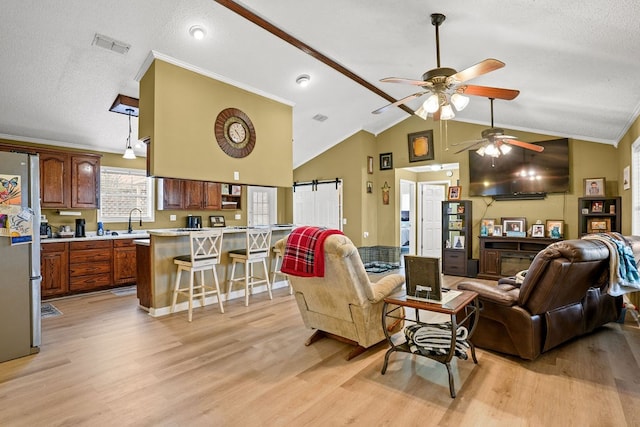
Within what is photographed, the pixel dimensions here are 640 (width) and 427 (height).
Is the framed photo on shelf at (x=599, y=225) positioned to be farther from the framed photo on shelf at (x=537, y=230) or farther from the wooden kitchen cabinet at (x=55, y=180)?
the wooden kitchen cabinet at (x=55, y=180)

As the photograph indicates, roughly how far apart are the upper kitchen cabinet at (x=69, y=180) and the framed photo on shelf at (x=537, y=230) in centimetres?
745

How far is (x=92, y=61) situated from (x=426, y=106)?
3689mm

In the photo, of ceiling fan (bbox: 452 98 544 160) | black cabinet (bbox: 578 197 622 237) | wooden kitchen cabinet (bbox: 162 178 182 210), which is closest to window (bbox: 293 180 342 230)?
wooden kitchen cabinet (bbox: 162 178 182 210)

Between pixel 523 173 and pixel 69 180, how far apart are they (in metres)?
7.62

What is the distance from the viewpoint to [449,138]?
6809 mm

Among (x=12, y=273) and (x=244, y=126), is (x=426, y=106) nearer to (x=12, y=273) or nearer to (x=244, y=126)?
(x=244, y=126)

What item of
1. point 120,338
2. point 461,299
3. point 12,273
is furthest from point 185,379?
point 461,299

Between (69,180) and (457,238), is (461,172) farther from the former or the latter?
(69,180)

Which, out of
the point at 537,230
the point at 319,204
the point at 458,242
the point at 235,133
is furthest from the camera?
the point at 319,204

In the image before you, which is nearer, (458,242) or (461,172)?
(458,242)

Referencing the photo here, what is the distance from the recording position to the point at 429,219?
8039 millimetres

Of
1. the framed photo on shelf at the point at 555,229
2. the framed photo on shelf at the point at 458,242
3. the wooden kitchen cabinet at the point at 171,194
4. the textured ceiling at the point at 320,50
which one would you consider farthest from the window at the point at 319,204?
the framed photo on shelf at the point at 555,229

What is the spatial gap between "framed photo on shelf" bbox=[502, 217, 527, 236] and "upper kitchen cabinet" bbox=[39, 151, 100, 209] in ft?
23.4

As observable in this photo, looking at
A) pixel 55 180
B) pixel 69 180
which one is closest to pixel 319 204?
pixel 69 180
